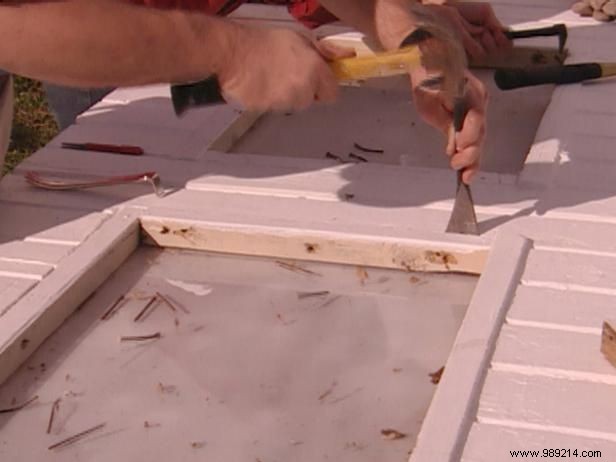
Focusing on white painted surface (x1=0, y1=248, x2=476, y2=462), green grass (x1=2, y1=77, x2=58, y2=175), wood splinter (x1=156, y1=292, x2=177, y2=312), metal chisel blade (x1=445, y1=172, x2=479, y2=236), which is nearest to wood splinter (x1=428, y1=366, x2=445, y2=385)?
white painted surface (x1=0, y1=248, x2=476, y2=462)

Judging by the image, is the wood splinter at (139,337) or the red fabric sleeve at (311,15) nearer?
the wood splinter at (139,337)

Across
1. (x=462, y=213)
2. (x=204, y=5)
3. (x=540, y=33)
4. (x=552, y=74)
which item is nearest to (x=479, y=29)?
(x=540, y=33)

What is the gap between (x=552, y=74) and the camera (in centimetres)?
271

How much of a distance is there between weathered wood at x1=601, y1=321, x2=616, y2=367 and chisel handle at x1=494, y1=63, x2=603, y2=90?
1.11 metres

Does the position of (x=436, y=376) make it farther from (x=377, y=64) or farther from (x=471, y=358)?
(x=377, y=64)

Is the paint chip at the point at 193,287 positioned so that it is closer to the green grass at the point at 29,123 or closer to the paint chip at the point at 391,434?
the paint chip at the point at 391,434

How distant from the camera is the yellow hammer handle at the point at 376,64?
6.29 feet

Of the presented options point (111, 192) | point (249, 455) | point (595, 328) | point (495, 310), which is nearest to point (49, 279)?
point (111, 192)

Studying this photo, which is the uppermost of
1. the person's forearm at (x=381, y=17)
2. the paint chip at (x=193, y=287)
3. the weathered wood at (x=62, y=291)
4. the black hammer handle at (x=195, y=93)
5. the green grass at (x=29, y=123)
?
the black hammer handle at (x=195, y=93)

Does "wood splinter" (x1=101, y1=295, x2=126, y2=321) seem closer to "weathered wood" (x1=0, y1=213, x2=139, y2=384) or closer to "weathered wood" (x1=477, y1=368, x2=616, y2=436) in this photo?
"weathered wood" (x1=0, y1=213, x2=139, y2=384)

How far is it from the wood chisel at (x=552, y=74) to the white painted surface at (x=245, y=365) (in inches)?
32.1

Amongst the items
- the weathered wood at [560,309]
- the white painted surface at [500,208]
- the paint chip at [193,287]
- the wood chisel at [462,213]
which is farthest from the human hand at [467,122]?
the paint chip at [193,287]

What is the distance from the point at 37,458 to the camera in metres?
1.59

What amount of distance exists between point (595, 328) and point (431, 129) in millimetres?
1127
